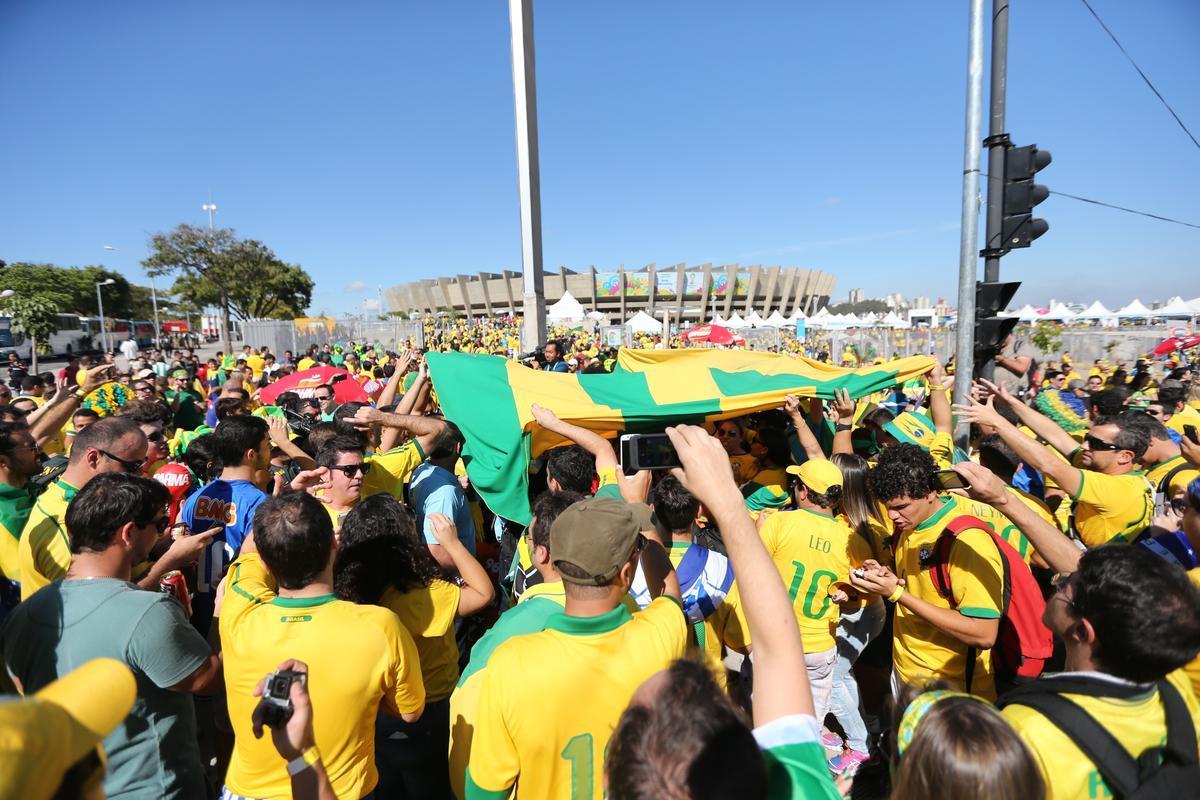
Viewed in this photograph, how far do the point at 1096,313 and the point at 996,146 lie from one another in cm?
3670

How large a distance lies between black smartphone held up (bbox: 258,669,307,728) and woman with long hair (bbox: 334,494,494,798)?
88 cm

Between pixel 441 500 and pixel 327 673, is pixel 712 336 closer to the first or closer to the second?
pixel 441 500

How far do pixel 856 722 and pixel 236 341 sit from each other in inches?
2263

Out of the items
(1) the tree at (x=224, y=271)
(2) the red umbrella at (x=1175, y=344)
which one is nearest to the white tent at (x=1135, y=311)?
(2) the red umbrella at (x=1175, y=344)

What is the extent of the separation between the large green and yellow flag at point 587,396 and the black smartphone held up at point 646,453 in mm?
1256

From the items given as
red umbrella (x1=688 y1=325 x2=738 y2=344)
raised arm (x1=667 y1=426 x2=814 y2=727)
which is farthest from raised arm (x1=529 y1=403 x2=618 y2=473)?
red umbrella (x1=688 y1=325 x2=738 y2=344)

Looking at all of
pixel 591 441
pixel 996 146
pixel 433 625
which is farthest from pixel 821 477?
pixel 996 146

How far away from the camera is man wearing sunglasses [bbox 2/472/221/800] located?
1.94 metres

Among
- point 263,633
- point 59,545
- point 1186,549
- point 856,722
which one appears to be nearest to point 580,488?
point 263,633

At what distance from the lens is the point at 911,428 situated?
16.9 ft

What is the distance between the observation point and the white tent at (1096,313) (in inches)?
1204

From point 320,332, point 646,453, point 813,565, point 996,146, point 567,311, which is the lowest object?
point 813,565

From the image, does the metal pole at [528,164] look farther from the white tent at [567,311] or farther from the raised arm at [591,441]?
the white tent at [567,311]

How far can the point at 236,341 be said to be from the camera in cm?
5012
